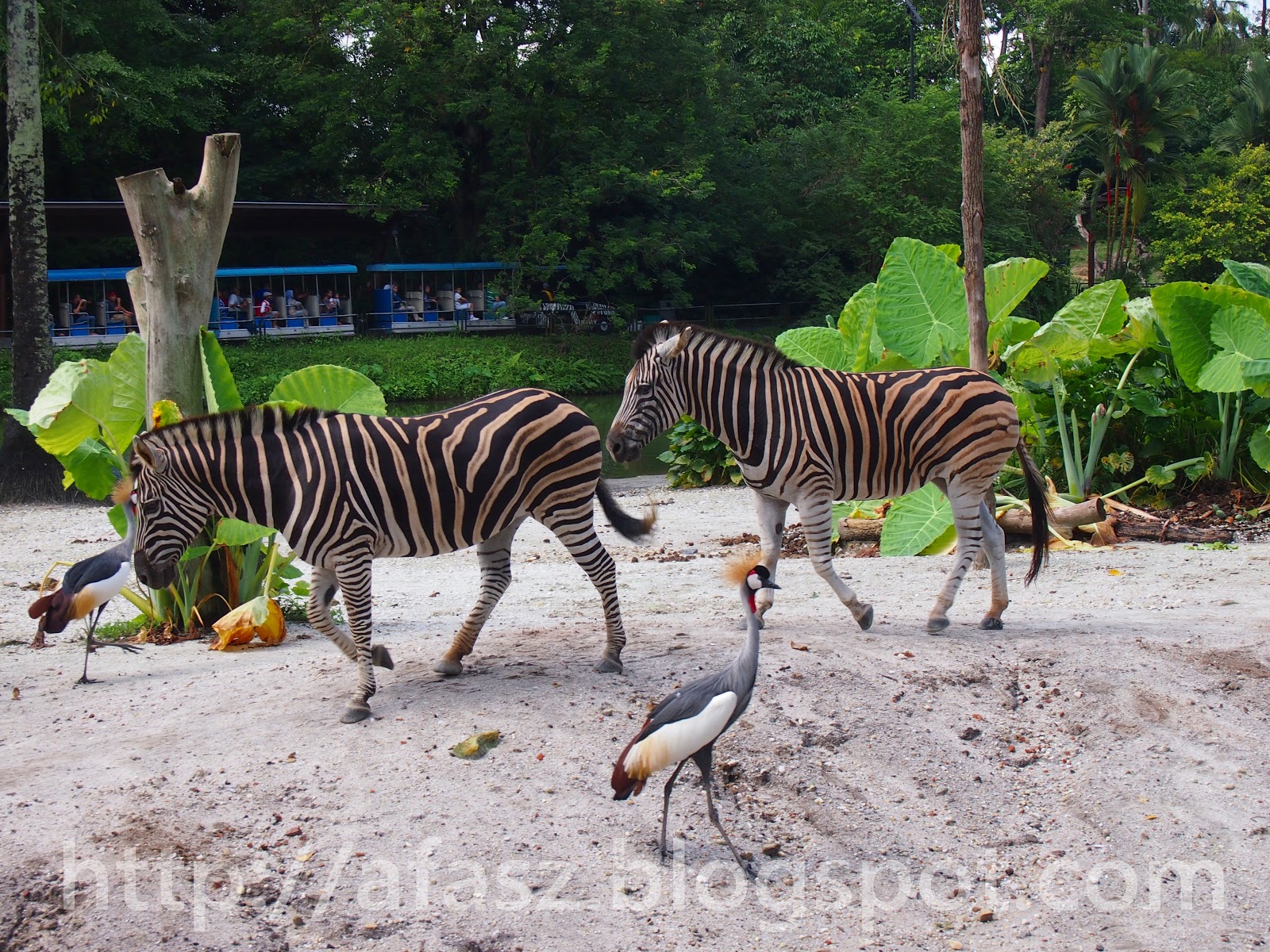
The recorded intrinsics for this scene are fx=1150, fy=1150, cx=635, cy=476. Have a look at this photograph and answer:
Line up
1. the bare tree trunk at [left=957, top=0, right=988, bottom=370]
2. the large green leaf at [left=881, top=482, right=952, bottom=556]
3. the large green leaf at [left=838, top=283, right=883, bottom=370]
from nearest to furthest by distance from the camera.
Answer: the bare tree trunk at [left=957, top=0, right=988, bottom=370] → the large green leaf at [left=881, top=482, right=952, bottom=556] → the large green leaf at [left=838, top=283, right=883, bottom=370]

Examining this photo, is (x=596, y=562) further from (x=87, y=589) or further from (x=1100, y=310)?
(x=1100, y=310)

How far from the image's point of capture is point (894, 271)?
1037 centimetres

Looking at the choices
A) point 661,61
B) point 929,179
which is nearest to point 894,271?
point 661,61

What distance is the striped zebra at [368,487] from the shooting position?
17.8 feet

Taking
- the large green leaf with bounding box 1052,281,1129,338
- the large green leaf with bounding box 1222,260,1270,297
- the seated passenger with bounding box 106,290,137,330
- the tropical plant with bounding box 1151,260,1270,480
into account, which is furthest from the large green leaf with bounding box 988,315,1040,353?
the seated passenger with bounding box 106,290,137,330

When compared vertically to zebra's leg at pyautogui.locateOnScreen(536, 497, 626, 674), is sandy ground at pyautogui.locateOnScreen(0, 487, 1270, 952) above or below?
below

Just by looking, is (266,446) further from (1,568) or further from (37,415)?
(1,568)

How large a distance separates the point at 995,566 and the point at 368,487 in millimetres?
3624

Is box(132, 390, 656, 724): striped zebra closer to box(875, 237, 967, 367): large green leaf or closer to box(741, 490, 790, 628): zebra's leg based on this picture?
box(741, 490, 790, 628): zebra's leg

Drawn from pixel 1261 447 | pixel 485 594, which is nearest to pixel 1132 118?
pixel 1261 447

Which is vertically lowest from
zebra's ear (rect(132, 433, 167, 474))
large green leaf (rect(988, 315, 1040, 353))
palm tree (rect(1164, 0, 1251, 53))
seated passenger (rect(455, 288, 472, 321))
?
zebra's ear (rect(132, 433, 167, 474))

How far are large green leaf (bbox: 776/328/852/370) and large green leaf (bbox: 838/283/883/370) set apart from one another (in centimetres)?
8

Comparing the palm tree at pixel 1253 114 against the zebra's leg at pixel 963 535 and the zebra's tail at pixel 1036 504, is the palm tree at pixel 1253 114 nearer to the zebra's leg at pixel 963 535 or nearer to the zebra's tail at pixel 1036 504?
the zebra's tail at pixel 1036 504

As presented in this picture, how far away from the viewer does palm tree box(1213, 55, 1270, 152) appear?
4059 cm
